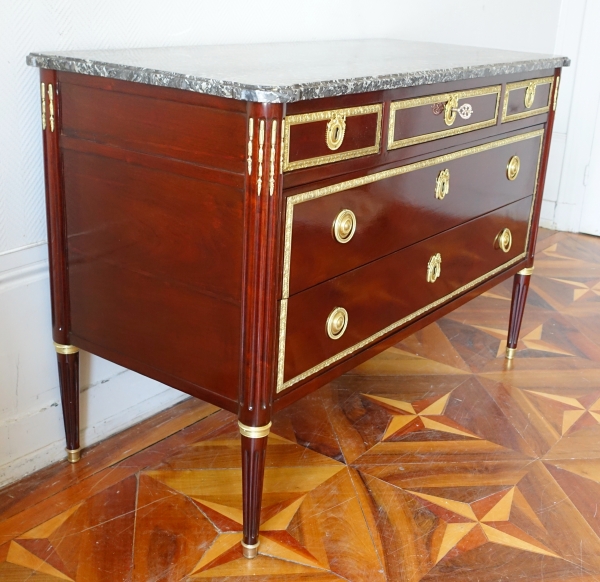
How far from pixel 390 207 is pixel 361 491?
2.26 ft

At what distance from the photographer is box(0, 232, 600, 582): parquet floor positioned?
1.63 meters

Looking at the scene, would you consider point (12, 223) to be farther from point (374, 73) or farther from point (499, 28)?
point (499, 28)

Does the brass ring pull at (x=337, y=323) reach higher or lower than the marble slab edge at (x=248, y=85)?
lower

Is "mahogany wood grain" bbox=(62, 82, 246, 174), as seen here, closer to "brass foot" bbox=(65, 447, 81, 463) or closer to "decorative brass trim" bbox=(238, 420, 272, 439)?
"decorative brass trim" bbox=(238, 420, 272, 439)

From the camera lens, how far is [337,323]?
5.41 ft

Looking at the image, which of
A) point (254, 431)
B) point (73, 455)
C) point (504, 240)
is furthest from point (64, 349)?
point (504, 240)

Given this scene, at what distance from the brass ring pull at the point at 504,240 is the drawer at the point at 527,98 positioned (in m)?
0.34

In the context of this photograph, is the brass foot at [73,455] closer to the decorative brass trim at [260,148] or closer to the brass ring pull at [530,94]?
the decorative brass trim at [260,148]

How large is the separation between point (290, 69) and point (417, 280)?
64 cm

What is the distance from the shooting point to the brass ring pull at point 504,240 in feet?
7.56

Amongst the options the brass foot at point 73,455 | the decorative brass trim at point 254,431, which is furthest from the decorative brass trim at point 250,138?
the brass foot at point 73,455

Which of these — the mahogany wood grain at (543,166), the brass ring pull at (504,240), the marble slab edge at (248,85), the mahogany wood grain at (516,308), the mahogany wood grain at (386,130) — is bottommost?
the mahogany wood grain at (516,308)

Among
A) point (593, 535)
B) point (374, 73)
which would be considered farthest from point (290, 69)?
point (593, 535)

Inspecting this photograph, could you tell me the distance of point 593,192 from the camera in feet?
13.5
